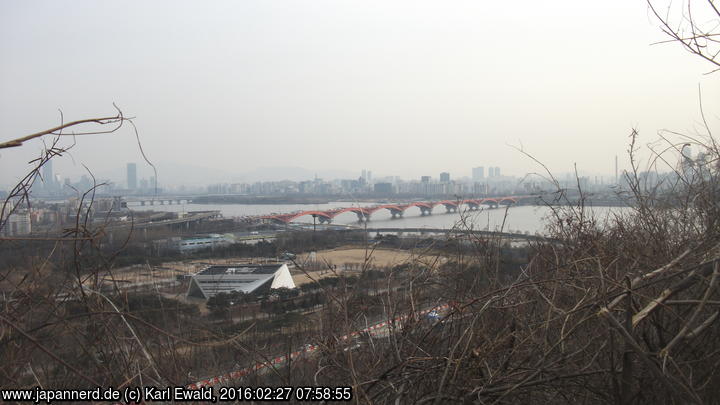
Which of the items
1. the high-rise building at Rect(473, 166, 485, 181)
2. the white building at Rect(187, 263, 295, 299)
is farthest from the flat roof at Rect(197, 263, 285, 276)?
the high-rise building at Rect(473, 166, 485, 181)

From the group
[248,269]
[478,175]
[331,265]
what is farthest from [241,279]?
[478,175]

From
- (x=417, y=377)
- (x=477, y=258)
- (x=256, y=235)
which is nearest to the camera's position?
(x=417, y=377)

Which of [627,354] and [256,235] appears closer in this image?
[627,354]

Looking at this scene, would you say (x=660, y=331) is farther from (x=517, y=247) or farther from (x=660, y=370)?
(x=517, y=247)

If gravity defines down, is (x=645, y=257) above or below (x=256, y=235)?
above

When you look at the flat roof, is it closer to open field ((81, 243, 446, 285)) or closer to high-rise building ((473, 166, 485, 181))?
open field ((81, 243, 446, 285))

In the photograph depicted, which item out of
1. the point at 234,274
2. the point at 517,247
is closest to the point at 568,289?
the point at 517,247

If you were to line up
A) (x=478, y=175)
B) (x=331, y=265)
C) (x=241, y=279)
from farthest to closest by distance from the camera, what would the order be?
1. (x=478, y=175)
2. (x=241, y=279)
3. (x=331, y=265)

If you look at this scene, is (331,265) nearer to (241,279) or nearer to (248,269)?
(241,279)
